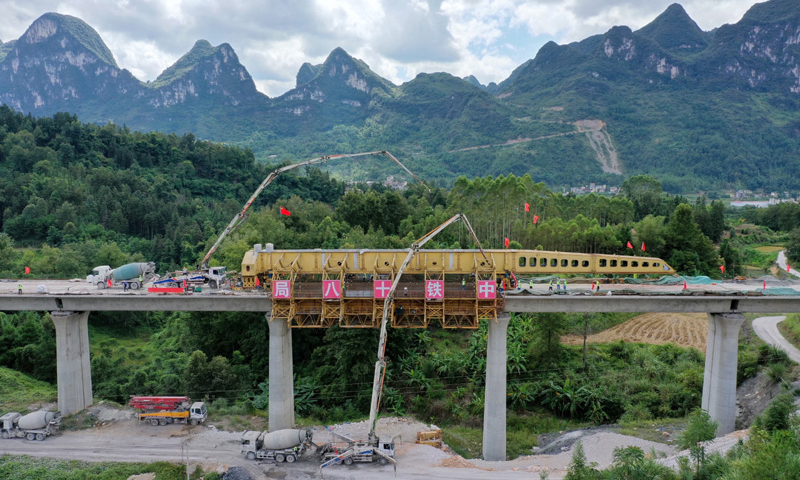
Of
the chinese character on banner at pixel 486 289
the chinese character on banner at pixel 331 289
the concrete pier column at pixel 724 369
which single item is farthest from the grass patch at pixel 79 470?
the concrete pier column at pixel 724 369

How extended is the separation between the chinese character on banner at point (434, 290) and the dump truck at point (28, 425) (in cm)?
2906

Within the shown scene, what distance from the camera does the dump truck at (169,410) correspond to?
36.5 meters

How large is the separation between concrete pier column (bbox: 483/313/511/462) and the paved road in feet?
91.4

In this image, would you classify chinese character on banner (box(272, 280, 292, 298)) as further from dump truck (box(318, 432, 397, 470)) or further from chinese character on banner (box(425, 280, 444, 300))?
dump truck (box(318, 432, 397, 470))

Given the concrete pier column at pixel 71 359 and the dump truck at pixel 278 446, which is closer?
the dump truck at pixel 278 446

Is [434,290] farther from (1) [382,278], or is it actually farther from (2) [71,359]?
(2) [71,359]

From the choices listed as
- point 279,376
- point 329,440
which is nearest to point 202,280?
point 279,376

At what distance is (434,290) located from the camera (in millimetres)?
32438

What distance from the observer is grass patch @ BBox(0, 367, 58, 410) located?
3934 centimetres

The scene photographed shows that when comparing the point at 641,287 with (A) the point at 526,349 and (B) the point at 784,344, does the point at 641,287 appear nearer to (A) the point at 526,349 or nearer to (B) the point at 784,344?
(A) the point at 526,349

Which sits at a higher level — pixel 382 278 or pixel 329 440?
pixel 382 278

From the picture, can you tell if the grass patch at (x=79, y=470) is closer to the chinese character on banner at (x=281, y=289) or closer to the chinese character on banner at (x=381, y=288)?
the chinese character on banner at (x=281, y=289)

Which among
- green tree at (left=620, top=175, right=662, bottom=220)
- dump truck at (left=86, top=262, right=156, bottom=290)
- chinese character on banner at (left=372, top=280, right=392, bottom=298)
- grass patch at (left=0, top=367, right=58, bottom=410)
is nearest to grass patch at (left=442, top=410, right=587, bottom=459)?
chinese character on banner at (left=372, top=280, right=392, bottom=298)

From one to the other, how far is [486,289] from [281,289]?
14.3 meters
